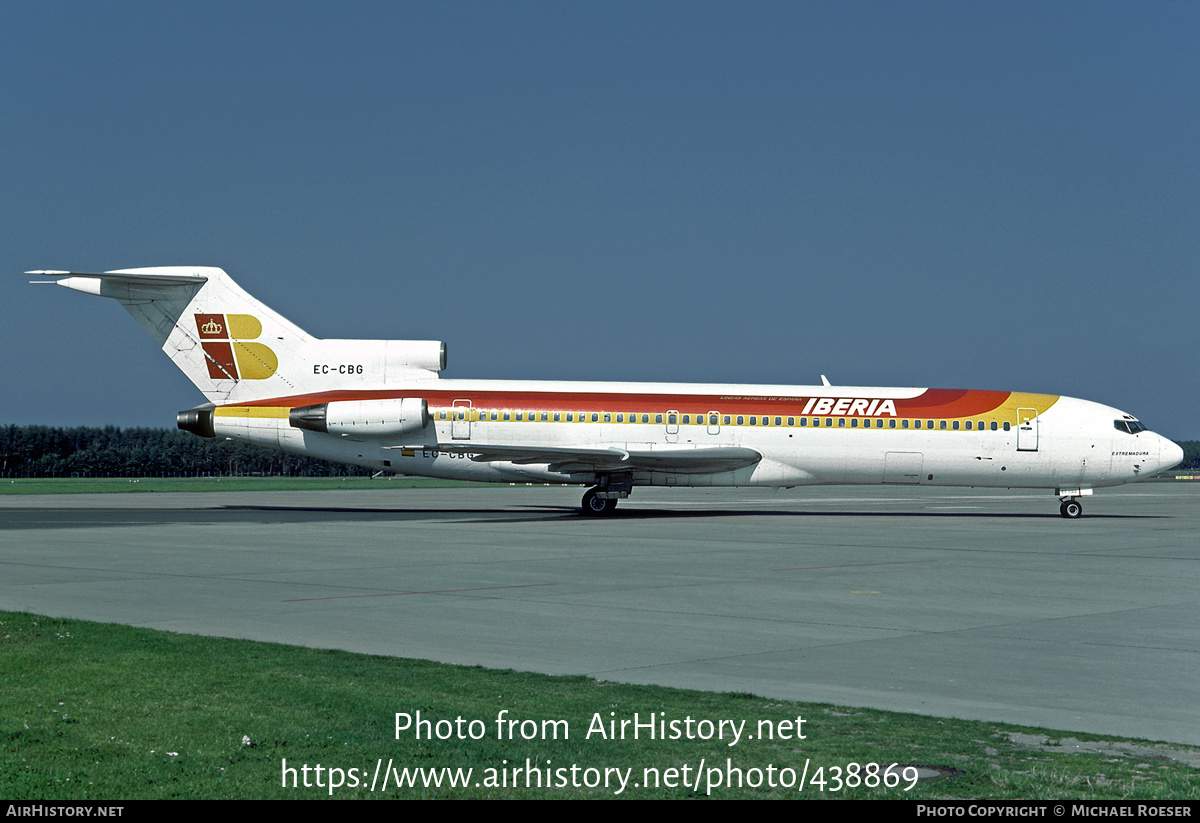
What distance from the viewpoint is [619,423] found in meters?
32.3

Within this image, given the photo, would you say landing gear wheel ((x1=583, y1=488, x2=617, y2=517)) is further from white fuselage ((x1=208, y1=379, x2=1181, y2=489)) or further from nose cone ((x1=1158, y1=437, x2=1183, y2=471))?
nose cone ((x1=1158, y1=437, x2=1183, y2=471))

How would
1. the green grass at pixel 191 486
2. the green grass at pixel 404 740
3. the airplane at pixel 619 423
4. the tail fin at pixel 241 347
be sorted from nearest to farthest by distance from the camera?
the green grass at pixel 404 740, the airplane at pixel 619 423, the tail fin at pixel 241 347, the green grass at pixel 191 486

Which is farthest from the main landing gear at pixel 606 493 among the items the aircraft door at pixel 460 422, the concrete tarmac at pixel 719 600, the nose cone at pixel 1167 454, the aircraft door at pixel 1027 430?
the nose cone at pixel 1167 454

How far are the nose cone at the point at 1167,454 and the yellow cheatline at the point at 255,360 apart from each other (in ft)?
83.8

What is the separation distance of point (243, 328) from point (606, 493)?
38.3 ft

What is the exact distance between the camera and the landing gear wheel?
106ft

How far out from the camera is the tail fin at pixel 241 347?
33281 millimetres

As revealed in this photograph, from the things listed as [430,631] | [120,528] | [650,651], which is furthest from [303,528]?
[650,651]

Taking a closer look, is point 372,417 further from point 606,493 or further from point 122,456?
point 122,456

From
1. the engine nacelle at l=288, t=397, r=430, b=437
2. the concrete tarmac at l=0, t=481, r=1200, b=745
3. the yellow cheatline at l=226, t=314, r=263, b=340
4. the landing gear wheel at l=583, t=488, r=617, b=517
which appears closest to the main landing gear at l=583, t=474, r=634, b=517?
the landing gear wheel at l=583, t=488, r=617, b=517

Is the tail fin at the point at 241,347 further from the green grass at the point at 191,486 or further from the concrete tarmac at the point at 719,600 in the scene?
the green grass at the point at 191,486

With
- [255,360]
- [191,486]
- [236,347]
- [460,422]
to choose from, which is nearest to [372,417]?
[460,422]

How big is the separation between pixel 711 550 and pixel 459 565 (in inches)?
205

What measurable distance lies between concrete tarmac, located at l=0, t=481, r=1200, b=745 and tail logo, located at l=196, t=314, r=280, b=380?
6.64 meters
